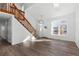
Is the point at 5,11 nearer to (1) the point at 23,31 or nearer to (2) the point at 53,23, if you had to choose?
(1) the point at 23,31

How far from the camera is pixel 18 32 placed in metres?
5.80

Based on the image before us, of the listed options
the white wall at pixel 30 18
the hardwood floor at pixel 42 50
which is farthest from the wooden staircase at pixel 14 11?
the hardwood floor at pixel 42 50

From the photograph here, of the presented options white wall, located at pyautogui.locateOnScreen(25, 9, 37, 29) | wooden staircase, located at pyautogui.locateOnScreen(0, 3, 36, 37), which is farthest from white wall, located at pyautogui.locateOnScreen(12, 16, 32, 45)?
white wall, located at pyautogui.locateOnScreen(25, 9, 37, 29)

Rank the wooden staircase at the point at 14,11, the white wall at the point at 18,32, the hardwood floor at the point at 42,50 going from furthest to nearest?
1. the white wall at the point at 18,32
2. the wooden staircase at the point at 14,11
3. the hardwood floor at the point at 42,50

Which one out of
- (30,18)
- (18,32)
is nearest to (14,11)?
(30,18)

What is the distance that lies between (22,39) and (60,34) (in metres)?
2.29

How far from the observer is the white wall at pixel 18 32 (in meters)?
5.48

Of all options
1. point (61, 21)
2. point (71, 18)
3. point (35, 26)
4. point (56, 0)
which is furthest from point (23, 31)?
point (56, 0)

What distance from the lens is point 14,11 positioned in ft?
17.6

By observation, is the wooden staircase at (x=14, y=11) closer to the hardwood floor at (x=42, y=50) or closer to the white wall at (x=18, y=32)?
the white wall at (x=18, y=32)

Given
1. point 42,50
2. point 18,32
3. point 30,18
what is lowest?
point 42,50

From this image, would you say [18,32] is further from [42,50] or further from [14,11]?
[42,50]

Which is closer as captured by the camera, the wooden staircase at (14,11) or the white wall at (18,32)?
the wooden staircase at (14,11)

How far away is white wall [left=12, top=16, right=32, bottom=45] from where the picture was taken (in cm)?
548
